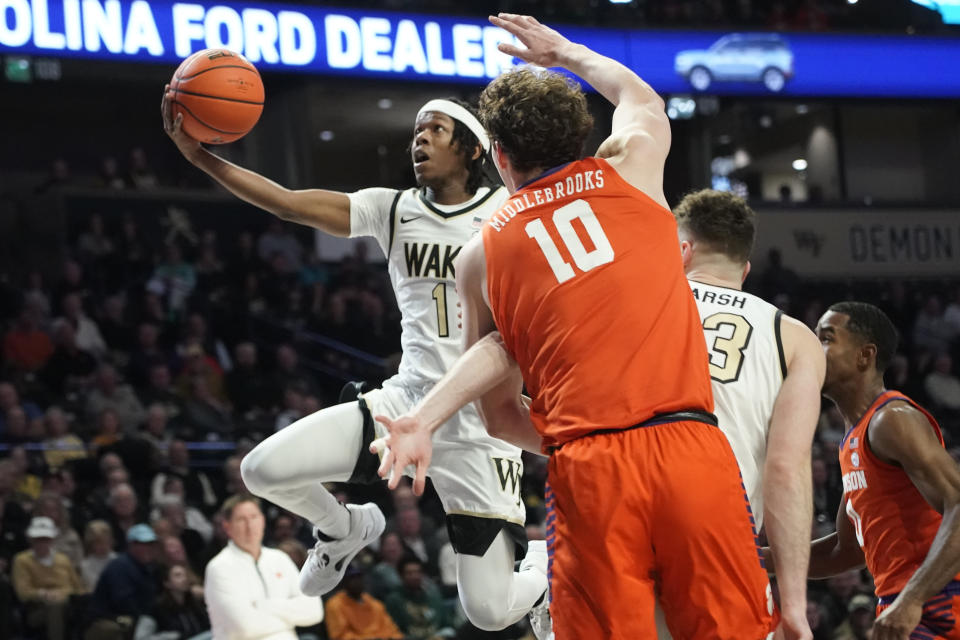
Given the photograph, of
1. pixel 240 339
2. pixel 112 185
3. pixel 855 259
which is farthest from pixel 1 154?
pixel 855 259

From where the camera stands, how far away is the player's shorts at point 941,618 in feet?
14.7

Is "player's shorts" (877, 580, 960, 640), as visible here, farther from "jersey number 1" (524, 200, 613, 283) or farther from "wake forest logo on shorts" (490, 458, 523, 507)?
"jersey number 1" (524, 200, 613, 283)

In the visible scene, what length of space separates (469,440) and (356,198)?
1212mm

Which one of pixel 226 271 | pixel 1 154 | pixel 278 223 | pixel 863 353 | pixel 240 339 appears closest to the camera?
pixel 863 353

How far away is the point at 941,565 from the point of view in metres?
4.28

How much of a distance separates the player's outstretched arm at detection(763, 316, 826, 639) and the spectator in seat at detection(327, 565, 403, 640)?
6334mm

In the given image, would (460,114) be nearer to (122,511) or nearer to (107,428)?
(122,511)

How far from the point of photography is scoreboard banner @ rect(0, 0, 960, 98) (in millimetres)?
16344

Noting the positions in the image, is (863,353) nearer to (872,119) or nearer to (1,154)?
(1,154)

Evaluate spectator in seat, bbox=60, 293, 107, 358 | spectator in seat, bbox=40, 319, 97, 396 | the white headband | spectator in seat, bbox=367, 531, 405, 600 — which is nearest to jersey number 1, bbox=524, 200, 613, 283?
the white headband

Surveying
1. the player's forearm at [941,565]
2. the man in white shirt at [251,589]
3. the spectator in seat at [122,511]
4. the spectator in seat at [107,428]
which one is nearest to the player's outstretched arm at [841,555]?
the player's forearm at [941,565]

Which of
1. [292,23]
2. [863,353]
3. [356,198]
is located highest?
[292,23]

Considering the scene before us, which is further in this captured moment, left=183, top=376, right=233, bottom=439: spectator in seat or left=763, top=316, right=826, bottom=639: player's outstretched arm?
left=183, top=376, right=233, bottom=439: spectator in seat

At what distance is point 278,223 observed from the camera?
684 inches
